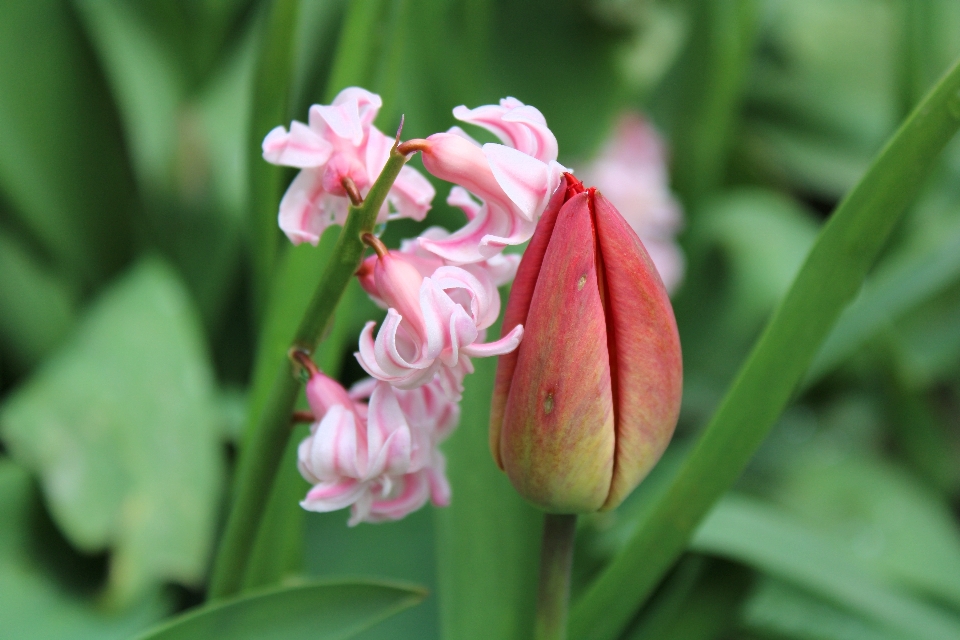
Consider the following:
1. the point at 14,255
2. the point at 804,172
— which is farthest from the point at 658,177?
the point at 14,255

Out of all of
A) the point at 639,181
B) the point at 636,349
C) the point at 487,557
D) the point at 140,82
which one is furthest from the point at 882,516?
the point at 140,82

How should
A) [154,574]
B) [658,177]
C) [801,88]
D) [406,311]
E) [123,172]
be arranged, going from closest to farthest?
[406,311]
[154,574]
[123,172]
[658,177]
[801,88]

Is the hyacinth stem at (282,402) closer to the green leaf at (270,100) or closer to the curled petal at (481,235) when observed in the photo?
the curled petal at (481,235)

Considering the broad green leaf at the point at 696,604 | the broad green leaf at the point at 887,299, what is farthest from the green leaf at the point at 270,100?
the broad green leaf at the point at 887,299

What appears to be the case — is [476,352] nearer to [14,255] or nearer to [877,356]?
[14,255]

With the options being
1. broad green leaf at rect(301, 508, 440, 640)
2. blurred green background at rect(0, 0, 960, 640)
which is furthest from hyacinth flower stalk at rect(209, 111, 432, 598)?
broad green leaf at rect(301, 508, 440, 640)

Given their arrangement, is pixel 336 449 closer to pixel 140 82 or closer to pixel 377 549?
pixel 377 549
